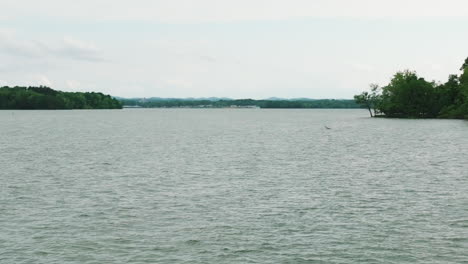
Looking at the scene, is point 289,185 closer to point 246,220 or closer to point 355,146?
point 246,220

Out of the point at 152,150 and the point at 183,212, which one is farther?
the point at 152,150

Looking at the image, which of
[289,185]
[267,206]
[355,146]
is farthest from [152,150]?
[267,206]

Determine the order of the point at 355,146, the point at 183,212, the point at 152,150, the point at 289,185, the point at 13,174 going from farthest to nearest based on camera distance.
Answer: the point at 355,146 → the point at 152,150 → the point at 13,174 → the point at 289,185 → the point at 183,212

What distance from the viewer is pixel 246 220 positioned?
34.5m

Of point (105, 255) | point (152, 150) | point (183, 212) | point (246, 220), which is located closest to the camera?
point (105, 255)

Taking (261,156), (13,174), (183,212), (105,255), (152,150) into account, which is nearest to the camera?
(105,255)

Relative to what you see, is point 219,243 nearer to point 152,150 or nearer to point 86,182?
point 86,182

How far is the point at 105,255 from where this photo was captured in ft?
89.5

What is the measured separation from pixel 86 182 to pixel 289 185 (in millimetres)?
17671

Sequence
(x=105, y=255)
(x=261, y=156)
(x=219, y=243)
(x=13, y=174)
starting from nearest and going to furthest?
(x=105, y=255) → (x=219, y=243) → (x=13, y=174) → (x=261, y=156)

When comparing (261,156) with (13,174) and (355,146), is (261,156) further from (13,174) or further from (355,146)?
(13,174)

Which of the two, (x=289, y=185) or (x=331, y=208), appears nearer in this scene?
(x=331, y=208)

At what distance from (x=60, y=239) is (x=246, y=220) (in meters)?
10.7

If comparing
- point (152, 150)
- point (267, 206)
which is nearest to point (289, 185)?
point (267, 206)
